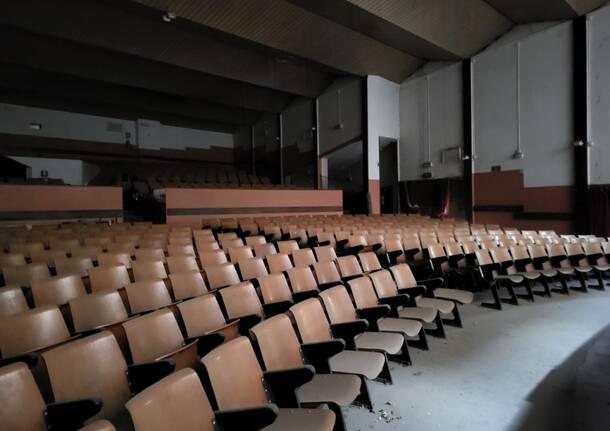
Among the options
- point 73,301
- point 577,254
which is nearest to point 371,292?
point 73,301

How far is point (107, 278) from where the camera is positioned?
267cm

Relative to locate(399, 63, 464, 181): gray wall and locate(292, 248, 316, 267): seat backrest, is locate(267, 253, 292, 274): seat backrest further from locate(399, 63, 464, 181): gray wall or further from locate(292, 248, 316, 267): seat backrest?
locate(399, 63, 464, 181): gray wall

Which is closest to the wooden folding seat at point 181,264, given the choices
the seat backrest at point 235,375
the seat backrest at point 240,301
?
the seat backrest at point 240,301

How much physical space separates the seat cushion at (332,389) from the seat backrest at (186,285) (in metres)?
1.21

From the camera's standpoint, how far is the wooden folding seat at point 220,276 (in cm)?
286

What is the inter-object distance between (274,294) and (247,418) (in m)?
1.42

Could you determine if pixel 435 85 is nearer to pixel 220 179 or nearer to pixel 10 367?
pixel 220 179

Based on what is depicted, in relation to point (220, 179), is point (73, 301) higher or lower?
lower

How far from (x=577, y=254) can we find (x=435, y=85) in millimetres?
7000

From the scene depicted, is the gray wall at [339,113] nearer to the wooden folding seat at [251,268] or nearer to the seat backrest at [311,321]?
the wooden folding seat at [251,268]

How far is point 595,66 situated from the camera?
729 cm

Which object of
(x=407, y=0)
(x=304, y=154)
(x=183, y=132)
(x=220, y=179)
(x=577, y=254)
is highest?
→ (x=407, y=0)

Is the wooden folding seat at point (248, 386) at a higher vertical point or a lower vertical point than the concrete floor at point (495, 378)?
higher

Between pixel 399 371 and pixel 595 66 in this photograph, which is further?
pixel 595 66
